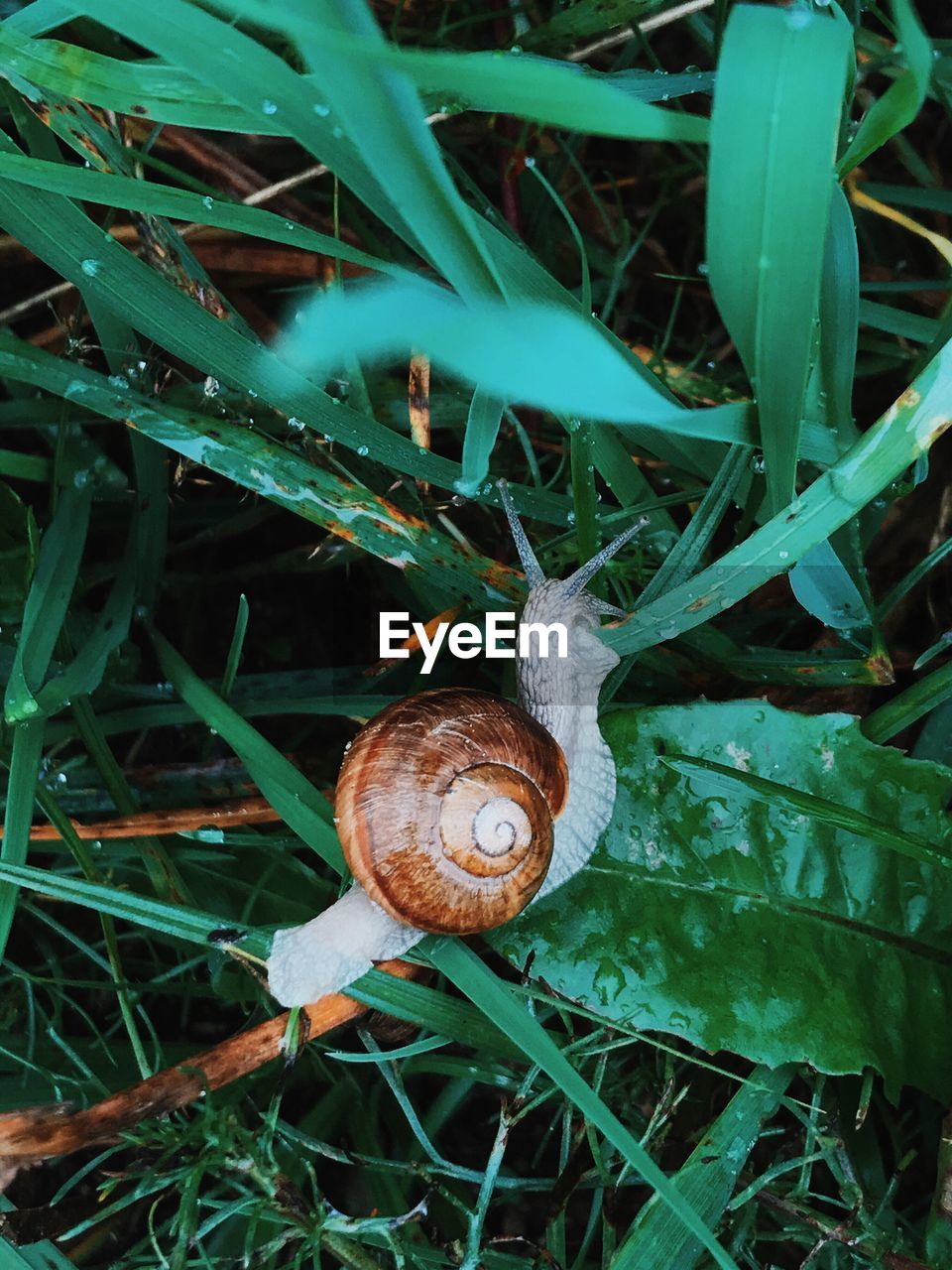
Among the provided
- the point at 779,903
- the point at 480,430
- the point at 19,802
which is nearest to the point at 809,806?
the point at 779,903

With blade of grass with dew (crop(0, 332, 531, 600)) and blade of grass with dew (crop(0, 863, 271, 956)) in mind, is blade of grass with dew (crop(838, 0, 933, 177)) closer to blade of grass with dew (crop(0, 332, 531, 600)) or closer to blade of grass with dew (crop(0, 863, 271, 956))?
blade of grass with dew (crop(0, 332, 531, 600))

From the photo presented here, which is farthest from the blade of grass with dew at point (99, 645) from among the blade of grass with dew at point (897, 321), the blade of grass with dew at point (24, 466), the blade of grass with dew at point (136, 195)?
the blade of grass with dew at point (897, 321)

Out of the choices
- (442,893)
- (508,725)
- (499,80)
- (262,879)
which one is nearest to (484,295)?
(499,80)

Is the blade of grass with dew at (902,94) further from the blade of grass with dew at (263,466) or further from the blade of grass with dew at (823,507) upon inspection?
the blade of grass with dew at (263,466)

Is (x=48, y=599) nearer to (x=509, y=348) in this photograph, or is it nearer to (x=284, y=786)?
(x=284, y=786)

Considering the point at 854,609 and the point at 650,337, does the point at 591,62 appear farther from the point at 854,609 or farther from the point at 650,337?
the point at 854,609

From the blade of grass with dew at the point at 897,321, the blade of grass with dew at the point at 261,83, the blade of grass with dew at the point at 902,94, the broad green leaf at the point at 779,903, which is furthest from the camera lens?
the blade of grass with dew at the point at 897,321
